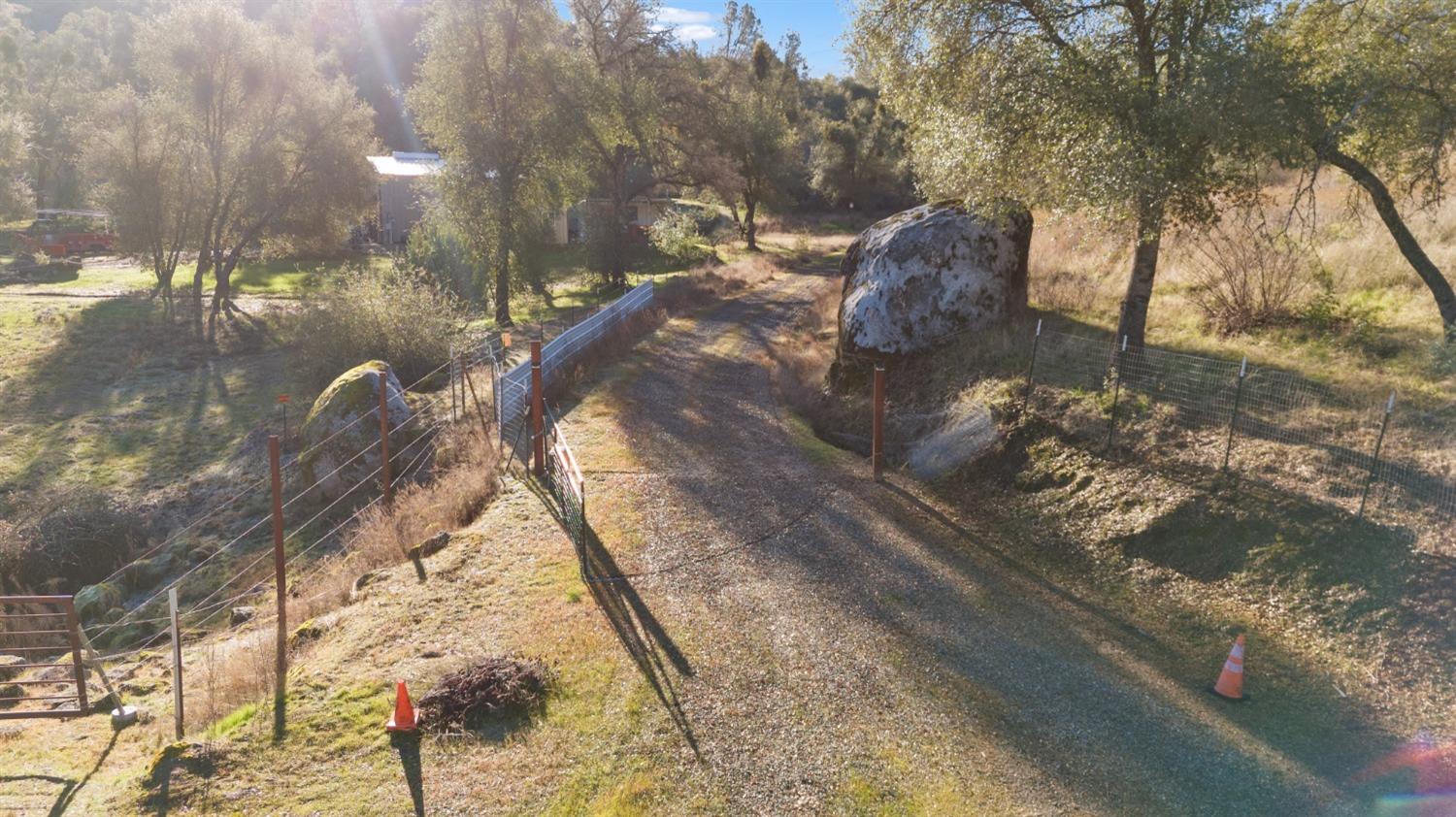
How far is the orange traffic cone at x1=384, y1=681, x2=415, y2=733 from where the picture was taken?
6.29 metres

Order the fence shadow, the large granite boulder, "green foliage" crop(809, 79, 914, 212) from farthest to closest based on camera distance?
"green foliage" crop(809, 79, 914, 212), the large granite boulder, the fence shadow

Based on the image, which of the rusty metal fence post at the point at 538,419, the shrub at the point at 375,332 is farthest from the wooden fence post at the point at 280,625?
the shrub at the point at 375,332

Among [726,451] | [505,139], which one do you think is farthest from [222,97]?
[726,451]

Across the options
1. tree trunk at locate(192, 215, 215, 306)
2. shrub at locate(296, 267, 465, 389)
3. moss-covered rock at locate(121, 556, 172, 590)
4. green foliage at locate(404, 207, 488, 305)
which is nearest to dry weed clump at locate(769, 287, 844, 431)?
shrub at locate(296, 267, 465, 389)

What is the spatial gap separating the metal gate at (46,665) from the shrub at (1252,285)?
615 inches

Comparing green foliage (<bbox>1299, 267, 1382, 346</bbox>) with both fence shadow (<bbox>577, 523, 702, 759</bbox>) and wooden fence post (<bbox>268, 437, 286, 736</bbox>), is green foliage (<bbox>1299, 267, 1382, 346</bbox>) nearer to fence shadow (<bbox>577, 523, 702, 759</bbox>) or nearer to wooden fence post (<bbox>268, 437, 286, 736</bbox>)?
fence shadow (<bbox>577, 523, 702, 759</bbox>)

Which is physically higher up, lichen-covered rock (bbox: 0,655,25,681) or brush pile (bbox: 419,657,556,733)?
brush pile (bbox: 419,657,556,733)

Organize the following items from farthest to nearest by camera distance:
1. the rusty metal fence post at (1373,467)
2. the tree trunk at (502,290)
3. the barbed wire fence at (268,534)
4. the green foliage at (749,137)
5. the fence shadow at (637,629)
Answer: the green foliage at (749,137) < the tree trunk at (502,290) < the barbed wire fence at (268,534) < the rusty metal fence post at (1373,467) < the fence shadow at (637,629)

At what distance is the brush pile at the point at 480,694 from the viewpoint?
254 inches

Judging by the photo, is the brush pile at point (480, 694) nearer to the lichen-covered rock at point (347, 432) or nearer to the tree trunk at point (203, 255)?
the lichen-covered rock at point (347, 432)

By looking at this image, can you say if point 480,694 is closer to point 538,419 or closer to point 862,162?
point 538,419

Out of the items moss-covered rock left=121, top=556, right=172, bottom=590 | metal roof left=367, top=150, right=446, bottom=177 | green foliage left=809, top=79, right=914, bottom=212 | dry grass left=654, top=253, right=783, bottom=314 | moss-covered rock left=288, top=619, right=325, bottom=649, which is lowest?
moss-covered rock left=121, top=556, right=172, bottom=590

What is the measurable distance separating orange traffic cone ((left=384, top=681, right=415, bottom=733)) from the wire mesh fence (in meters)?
8.54

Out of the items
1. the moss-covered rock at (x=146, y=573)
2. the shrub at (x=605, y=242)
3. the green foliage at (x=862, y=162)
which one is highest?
the green foliage at (x=862, y=162)
